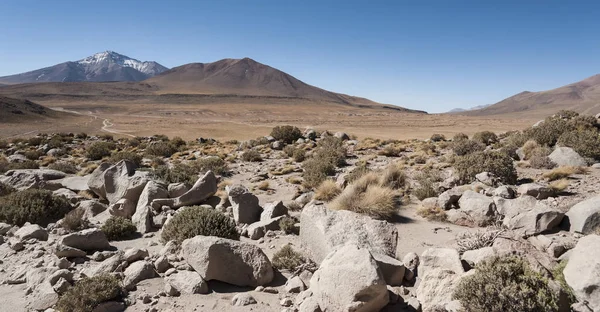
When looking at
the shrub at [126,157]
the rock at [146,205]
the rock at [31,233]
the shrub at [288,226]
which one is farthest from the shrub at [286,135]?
the rock at [31,233]

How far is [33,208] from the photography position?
29.2 ft

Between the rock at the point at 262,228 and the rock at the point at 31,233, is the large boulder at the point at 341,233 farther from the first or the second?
the rock at the point at 31,233

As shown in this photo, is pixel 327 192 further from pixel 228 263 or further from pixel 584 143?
pixel 584 143

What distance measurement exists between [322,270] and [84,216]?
7.74 m

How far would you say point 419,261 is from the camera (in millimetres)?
5594

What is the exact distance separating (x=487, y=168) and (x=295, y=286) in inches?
316

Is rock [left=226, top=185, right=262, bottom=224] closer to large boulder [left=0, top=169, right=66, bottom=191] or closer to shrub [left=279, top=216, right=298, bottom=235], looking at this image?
shrub [left=279, top=216, right=298, bottom=235]

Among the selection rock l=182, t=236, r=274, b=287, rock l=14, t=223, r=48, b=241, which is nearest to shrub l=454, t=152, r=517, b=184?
rock l=182, t=236, r=274, b=287

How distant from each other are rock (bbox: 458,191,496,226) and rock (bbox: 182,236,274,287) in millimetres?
4869

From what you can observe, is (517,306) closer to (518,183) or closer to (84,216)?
(518,183)

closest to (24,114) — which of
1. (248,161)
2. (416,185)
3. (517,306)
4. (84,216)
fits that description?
(248,161)

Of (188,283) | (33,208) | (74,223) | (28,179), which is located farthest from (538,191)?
(28,179)

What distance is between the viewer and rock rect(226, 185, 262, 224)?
27.8ft

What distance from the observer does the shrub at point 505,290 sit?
351 cm
